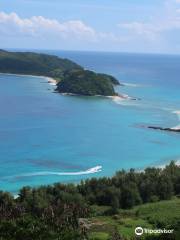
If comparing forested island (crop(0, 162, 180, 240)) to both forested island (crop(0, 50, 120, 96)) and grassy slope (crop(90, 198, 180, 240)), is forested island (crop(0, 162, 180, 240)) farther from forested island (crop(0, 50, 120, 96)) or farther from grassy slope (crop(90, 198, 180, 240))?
forested island (crop(0, 50, 120, 96))

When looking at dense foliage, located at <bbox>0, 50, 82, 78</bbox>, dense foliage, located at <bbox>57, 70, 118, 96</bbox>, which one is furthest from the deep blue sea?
dense foliage, located at <bbox>0, 50, 82, 78</bbox>

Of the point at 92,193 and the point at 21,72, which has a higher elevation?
the point at 21,72

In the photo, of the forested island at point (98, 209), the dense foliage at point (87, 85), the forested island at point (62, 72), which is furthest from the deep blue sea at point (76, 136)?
the forested island at point (98, 209)

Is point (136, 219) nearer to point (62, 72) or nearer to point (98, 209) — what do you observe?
point (98, 209)

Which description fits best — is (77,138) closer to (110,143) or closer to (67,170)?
(110,143)

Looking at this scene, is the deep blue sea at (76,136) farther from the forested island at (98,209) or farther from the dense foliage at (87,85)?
the forested island at (98,209)

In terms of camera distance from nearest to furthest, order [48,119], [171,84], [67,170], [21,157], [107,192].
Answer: [107,192] < [67,170] < [21,157] < [48,119] < [171,84]

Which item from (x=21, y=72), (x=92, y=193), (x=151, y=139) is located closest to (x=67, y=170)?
(x=92, y=193)
